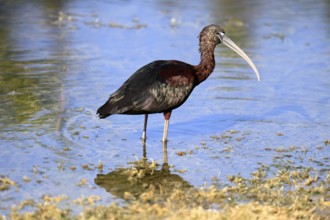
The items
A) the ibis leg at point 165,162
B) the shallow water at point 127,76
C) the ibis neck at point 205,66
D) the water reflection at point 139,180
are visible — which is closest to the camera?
the water reflection at point 139,180

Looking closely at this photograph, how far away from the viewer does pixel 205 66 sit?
9430 millimetres

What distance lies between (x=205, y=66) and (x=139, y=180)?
212cm

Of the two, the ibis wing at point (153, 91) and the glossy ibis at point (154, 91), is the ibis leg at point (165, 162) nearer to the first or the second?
the glossy ibis at point (154, 91)

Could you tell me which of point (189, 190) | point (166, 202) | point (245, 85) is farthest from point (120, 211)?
point (245, 85)

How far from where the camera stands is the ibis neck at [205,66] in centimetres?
940

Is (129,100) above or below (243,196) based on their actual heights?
above

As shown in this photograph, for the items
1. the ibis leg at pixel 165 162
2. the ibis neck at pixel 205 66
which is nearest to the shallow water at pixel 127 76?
the ibis leg at pixel 165 162

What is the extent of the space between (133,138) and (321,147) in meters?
2.20

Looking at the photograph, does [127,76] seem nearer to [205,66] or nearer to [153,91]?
[205,66]

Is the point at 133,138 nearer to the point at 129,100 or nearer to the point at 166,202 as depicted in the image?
the point at 129,100

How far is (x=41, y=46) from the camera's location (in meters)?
15.2

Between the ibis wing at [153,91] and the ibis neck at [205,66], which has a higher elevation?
the ibis neck at [205,66]

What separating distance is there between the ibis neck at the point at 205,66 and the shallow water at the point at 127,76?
2.49 ft

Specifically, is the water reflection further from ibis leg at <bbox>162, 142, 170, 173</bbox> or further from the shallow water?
the shallow water
